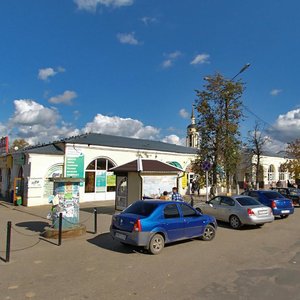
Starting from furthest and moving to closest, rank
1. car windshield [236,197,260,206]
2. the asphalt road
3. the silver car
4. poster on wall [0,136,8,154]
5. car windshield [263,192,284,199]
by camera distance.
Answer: poster on wall [0,136,8,154]
car windshield [263,192,284,199]
car windshield [236,197,260,206]
the silver car
the asphalt road

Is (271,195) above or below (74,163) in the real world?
below

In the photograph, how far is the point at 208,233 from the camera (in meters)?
10.8

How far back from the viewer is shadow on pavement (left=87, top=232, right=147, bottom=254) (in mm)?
9328

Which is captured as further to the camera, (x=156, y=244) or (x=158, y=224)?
(x=158, y=224)

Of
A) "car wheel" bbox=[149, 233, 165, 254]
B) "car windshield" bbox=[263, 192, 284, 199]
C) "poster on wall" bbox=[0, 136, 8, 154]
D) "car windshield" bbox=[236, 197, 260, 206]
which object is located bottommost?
"car wheel" bbox=[149, 233, 165, 254]

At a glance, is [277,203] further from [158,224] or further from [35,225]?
[35,225]

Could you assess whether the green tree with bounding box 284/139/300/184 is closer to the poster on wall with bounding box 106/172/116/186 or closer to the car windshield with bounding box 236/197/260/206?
the poster on wall with bounding box 106/172/116/186

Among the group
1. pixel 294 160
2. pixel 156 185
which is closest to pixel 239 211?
pixel 156 185

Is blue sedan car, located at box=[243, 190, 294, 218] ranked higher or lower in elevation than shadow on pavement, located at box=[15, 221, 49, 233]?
higher

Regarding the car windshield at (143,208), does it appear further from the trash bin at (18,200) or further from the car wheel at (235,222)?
the trash bin at (18,200)

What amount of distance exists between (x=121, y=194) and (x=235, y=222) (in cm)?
650

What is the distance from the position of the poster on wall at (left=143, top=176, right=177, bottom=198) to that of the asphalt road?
202 inches

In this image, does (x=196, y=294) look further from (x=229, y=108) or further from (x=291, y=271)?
(x=229, y=108)

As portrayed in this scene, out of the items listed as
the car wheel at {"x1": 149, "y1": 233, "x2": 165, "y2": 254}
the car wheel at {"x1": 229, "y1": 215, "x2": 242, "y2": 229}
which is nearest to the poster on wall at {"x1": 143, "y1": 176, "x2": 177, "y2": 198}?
the car wheel at {"x1": 229, "y1": 215, "x2": 242, "y2": 229}
